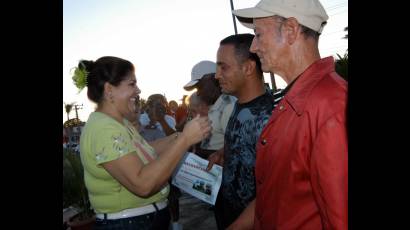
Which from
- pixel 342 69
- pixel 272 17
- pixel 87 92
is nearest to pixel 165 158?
pixel 87 92

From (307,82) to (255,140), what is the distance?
103 cm

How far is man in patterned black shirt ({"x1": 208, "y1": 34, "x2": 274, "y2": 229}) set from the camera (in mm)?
2422

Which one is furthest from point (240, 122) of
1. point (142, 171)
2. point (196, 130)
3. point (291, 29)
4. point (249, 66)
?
point (291, 29)

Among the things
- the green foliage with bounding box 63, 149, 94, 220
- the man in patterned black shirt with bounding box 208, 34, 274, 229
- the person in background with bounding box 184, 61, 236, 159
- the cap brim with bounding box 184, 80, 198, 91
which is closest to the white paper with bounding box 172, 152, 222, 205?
the man in patterned black shirt with bounding box 208, 34, 274, 229

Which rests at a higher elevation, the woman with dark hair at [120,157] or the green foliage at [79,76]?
the green foliage at [79,76]

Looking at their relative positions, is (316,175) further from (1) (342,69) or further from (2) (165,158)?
(1) (342,69)

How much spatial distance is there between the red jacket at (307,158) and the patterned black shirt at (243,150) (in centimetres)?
82

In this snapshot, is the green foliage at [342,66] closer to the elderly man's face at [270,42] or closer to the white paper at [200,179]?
the white paper at [200,179]

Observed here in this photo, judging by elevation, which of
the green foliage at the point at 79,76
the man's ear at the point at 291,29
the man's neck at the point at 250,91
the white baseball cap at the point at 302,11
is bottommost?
the man's neck at the point at 250,91

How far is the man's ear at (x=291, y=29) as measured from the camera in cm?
161

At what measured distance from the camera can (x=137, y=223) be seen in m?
2.30

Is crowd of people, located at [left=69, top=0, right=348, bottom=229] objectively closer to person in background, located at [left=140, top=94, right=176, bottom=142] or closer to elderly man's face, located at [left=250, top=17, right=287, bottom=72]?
elderly man's face, located at [left=250, top=17, right=287, bottom=72]

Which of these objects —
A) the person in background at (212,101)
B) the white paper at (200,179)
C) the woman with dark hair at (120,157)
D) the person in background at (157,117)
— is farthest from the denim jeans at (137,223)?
the person in background at (157,117)
